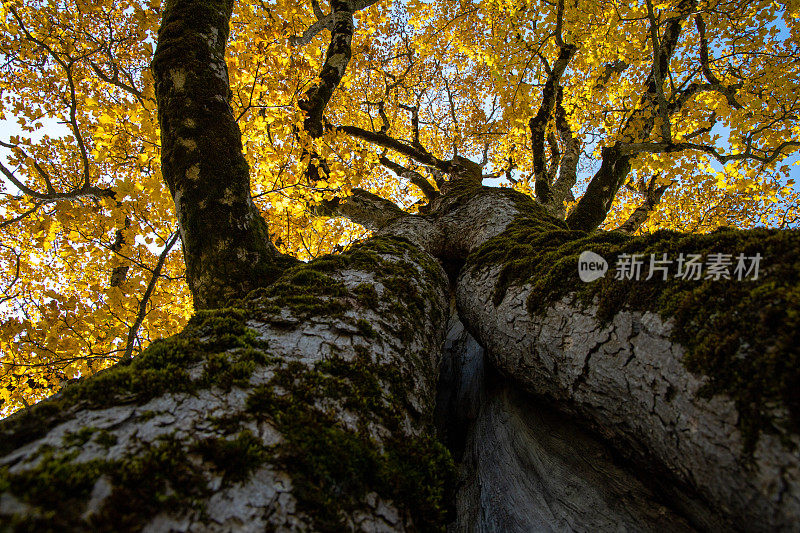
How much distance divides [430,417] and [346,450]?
712mm

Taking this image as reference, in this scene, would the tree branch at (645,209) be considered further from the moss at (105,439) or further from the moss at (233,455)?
the moss at (105,439)

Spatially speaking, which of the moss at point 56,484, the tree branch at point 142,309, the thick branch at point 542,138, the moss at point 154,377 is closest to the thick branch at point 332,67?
the tree branch at point 142,309

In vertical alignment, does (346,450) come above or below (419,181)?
below

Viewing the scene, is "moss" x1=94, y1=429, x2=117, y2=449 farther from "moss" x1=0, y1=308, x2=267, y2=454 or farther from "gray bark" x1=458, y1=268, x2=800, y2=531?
"gray bark" x1=458, y1=268, x2=800, y2=531

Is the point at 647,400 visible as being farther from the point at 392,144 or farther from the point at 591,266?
the point at 392,144

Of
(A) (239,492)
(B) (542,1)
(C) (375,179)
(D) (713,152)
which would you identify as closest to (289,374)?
(A) (239,492)

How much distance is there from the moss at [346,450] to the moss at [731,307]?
37.0 inches

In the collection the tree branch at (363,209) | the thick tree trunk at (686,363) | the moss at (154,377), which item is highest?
the tree branch at (363,209)

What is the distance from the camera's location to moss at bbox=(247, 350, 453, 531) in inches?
35.8

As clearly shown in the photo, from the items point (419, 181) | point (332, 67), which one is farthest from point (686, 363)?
point (419, 181)

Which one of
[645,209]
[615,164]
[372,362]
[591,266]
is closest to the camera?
[372,362]

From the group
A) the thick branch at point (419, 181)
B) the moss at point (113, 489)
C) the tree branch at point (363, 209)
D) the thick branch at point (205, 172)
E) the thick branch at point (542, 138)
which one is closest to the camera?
the moss at point (113, 489)

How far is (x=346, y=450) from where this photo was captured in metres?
1.02

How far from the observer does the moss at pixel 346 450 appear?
910mm
